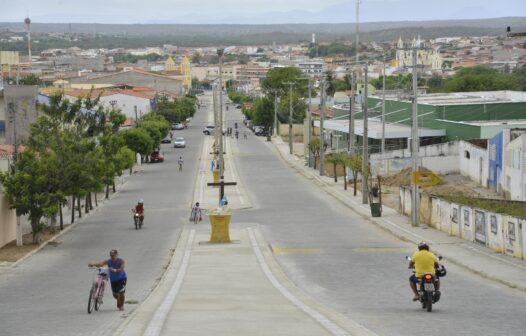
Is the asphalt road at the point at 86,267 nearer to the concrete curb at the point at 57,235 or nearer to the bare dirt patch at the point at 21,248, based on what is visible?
the concrete curb at the point at 57,235

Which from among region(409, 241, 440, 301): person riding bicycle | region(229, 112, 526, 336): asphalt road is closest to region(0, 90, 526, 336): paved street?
region(229, 112, 526, 336): asphalt road

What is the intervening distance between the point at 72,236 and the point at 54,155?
3097mm

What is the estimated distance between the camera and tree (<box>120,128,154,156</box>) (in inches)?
3248

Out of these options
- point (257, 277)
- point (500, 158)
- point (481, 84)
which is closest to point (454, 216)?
point (257, 277)

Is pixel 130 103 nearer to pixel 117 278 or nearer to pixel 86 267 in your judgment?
pixel 86 267

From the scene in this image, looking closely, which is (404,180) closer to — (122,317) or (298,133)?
(122,317)

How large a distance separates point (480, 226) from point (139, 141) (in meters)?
51.7

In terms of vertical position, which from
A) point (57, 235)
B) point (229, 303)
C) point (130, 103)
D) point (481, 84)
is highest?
point (229, 303)

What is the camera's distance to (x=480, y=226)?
34344 mm

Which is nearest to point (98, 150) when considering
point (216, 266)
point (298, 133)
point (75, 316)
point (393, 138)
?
point (216, 266)

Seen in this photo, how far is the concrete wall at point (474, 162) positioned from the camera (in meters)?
60.4

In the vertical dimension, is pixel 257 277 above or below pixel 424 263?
below

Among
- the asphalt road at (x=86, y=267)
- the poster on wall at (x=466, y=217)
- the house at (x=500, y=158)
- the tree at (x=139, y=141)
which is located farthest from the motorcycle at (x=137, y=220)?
the tree at (x=139, y=141)

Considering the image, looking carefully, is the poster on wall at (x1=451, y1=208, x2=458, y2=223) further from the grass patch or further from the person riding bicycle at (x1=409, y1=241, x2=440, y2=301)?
the person riding bicycle at (x1=409, y1=241, x2=440, y2=301)
